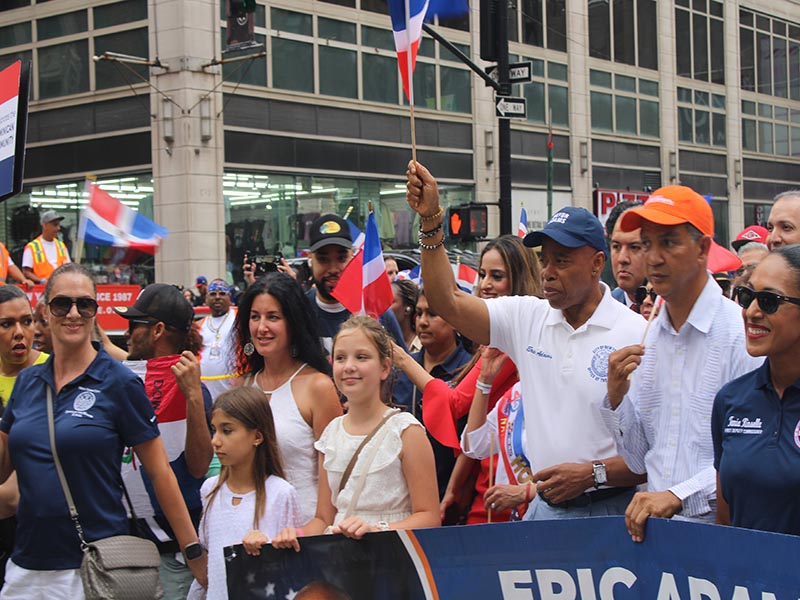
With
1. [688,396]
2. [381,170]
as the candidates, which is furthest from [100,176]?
[688,396]

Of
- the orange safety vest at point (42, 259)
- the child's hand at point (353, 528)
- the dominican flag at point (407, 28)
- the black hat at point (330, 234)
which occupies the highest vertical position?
the dominican flag at point (407, 28)

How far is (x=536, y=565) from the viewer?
3.50 meters

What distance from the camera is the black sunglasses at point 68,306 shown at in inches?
167

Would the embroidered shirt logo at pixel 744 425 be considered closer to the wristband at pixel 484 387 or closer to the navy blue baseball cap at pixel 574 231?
the navy blue baseball cap at pixel 574 231

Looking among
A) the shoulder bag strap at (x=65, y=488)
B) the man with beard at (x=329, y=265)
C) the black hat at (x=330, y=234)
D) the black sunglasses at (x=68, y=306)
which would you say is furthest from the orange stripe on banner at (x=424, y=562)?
the black hat at (x=330, y=234)

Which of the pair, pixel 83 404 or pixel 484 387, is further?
pixel 484 387

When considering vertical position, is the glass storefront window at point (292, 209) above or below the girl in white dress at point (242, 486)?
above

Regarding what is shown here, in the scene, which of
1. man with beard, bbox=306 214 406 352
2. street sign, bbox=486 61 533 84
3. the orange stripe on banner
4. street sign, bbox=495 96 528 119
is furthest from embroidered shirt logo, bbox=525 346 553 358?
street sign, bbox=486 61 533 84

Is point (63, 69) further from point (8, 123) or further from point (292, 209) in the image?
point (8, 123)

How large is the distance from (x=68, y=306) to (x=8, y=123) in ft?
4.74

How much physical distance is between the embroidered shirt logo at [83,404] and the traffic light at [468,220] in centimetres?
979

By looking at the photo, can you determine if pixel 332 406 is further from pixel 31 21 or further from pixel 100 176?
pixel 31 21

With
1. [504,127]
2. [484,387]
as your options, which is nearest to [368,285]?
[484,387]

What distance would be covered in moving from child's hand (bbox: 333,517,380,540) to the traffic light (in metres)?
10.0
